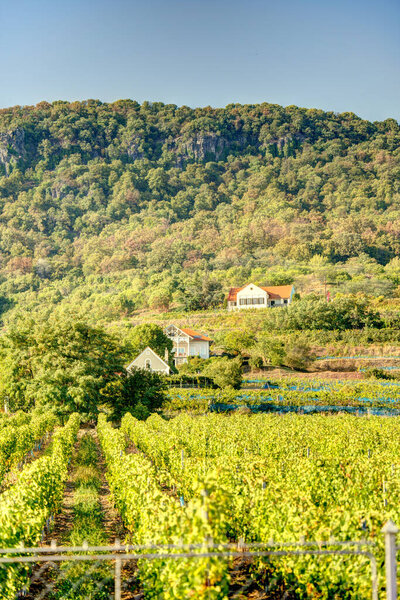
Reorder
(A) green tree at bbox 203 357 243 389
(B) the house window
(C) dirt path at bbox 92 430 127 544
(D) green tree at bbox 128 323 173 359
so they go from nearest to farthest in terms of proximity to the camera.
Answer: (C) dirt path at bbox 92 430 127 544, (A) green tree at bbox 203 357 243 389, (D) green tree at bbox 128 323 173 359, (B) the house window

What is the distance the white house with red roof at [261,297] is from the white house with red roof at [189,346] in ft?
59.6

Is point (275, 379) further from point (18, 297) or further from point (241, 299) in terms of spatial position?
point (18, 297)

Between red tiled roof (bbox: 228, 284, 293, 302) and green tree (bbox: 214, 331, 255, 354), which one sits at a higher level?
red tiled roof (bbox: 228, 284, 293, 302)

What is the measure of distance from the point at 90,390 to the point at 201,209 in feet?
478

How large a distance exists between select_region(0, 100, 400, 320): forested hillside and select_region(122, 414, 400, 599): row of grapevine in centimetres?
5910

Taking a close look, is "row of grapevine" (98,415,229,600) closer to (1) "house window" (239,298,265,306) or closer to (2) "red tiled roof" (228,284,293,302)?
(1) "house window" (239,298,265,306)

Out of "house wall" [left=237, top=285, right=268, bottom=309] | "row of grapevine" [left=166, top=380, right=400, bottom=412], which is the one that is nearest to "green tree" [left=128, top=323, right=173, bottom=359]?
"row of grapevine" [left=166, top=380, right=400, bottom=412]

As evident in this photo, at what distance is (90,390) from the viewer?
27219 mm

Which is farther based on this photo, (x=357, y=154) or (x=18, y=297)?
(x=357, y=154)

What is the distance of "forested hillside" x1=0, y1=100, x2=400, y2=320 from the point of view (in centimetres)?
9181

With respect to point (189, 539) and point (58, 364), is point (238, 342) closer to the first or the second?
point (58, 364)

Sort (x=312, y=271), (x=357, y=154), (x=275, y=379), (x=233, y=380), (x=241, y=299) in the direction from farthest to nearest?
1. (x=357, y=154)
2. (x=312, y=271)
3. (x=241, y=299)
4. (x=275, y=379)
5. (x=233, y=380)

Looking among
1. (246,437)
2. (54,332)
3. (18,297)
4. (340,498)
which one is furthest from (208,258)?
(340,498)

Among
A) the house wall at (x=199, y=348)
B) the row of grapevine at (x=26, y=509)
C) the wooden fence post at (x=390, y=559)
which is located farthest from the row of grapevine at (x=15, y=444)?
the house wall at (x=199, y=348)
